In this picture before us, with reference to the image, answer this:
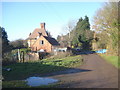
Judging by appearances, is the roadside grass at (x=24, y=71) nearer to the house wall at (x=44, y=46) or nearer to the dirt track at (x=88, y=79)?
the dirt track at (x=88, y=79)

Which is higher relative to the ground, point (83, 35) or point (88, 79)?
point (83, 35)

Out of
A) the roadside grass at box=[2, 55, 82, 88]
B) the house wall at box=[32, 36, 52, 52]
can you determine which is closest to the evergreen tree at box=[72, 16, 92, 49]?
the house wall at box=[32, 36, 52, 52]

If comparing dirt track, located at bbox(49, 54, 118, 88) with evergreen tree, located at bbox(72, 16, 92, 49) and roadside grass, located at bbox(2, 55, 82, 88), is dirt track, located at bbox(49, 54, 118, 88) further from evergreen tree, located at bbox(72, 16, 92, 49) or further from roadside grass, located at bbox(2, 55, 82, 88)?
evergreen tree, located at bbox(72, 16, 92, 49)

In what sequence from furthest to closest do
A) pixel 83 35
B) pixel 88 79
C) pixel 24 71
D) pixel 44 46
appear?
pixel 83 35 < pixel 44 46 < pixel 24 71 < pixel 88 79

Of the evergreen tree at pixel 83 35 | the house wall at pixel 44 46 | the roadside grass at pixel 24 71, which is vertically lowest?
the roadside grass at pixel 24 71

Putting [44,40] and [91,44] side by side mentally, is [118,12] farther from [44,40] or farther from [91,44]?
[91,44]

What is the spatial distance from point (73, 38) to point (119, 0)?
35354 mm

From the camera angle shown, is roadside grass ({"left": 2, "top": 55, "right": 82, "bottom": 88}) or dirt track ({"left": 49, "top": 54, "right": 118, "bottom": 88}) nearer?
dirt track ({"left": 49, "top": 54, "right": 118, "bottom": 88})

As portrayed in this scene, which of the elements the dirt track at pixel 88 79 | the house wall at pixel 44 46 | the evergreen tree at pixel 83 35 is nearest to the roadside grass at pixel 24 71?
the dirt track at pixel 88 79

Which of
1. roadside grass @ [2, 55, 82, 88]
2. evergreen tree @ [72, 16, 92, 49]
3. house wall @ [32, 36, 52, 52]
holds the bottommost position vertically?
roadside grass @ [2, 55, 82, 88]

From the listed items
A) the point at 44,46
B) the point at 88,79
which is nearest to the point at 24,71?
the point at 88,79

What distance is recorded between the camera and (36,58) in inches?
1099

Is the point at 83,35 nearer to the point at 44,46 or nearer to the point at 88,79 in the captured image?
the point at 44,46

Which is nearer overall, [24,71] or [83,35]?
[24,71]
